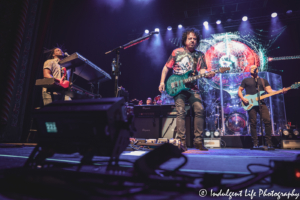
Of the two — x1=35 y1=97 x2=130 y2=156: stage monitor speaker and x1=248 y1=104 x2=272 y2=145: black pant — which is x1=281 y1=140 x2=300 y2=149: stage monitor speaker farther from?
x1=35 y1=97 x2=130 y2=156: stage monitor speaker

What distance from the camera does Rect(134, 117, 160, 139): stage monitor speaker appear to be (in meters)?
4.39

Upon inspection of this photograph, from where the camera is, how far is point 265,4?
630 cm

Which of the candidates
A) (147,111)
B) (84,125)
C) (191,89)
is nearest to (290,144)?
(191,89)

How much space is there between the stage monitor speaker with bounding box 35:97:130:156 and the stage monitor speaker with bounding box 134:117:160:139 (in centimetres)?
323

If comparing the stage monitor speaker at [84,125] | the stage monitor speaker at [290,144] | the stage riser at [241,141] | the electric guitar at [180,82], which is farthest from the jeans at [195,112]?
the stage monitor speaker at [290,144]

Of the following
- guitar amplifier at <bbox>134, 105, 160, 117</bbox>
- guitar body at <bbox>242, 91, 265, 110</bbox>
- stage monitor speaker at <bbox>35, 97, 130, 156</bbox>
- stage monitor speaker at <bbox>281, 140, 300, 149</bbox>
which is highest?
guitar body at <bbox>242, 91, 265, 110</bbox>

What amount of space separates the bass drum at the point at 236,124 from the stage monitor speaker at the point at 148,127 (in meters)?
3.21

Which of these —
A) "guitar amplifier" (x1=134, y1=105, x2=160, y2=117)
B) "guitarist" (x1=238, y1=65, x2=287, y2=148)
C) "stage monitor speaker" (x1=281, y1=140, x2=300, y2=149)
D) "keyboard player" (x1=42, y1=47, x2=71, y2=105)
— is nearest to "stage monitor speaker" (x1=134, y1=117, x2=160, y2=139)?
"guitar amplifier" (x1=134, y1=105, x2=160, y2=117)

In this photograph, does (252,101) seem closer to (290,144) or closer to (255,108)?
(255,108)

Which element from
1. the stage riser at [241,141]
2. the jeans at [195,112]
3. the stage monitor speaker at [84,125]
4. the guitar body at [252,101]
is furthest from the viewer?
the stage riser at [241,141]

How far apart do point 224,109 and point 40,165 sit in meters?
6.51

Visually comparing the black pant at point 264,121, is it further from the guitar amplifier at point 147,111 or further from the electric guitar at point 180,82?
the guitar amplifier at point 147,111

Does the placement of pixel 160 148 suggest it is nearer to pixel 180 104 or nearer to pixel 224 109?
pixel 180 104

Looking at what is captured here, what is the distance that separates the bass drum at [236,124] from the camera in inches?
236
